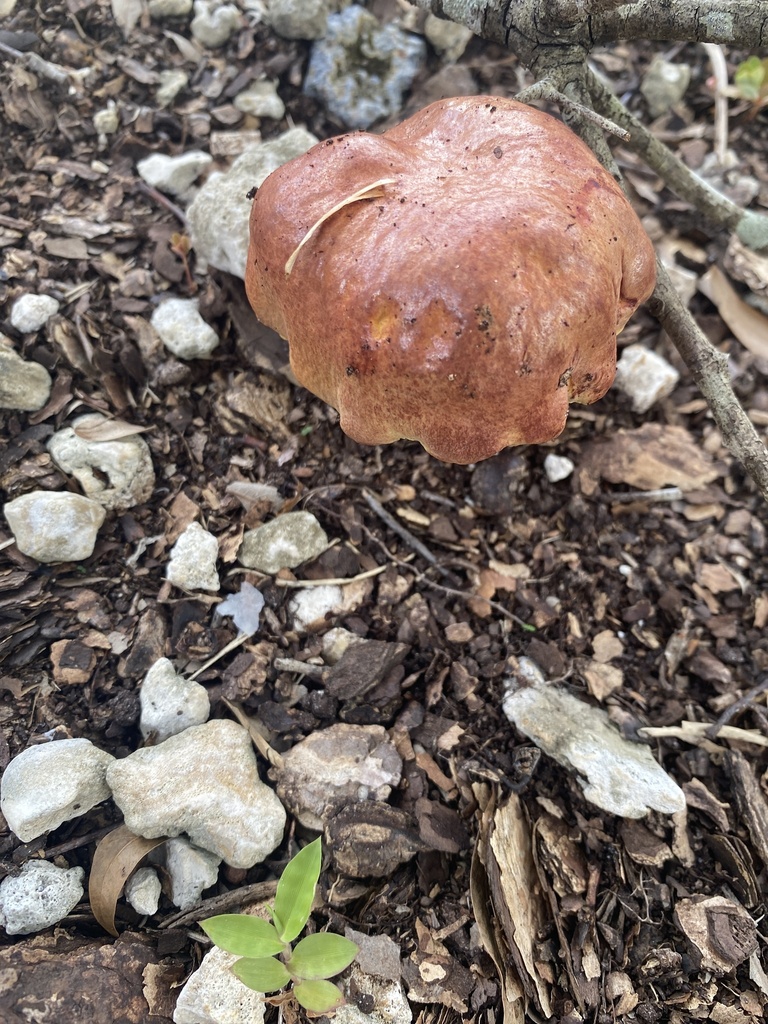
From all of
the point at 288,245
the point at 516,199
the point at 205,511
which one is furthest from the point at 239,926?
the point at 516,199

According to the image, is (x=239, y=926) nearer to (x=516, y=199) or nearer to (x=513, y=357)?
(x=513, y=357)

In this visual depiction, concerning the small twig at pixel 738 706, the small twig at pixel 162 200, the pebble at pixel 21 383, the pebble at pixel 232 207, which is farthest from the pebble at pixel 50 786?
the small twig at pixel 162 200

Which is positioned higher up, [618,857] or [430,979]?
[618,857]

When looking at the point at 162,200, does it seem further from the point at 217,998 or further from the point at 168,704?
the point at 217,998

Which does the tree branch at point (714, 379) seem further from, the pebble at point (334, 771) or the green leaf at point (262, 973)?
the green leaf at point (262, 973)

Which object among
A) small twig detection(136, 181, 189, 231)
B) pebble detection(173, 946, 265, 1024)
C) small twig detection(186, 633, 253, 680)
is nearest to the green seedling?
pebble detection(173, 946, 265, 1024)

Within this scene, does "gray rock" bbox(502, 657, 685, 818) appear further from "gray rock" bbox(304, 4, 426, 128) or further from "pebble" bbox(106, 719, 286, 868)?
"gray rock" bbox(304, 4, 426, 128)

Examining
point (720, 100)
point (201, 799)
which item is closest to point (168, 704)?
point (201, 799)
